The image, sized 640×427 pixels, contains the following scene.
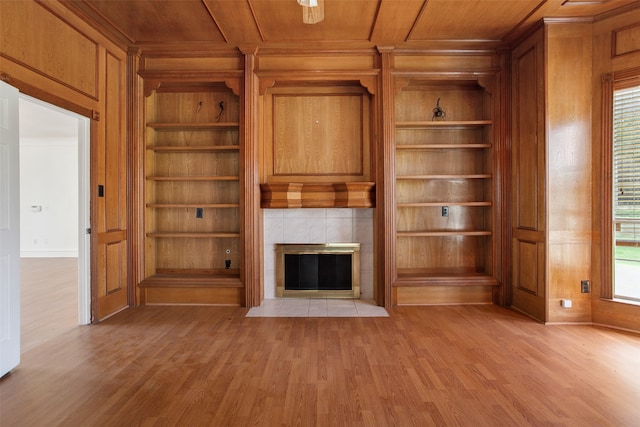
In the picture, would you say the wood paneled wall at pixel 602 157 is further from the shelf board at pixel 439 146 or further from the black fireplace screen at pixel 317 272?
the black fireplace screen at pixel 317 272

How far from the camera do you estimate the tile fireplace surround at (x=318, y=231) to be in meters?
4.48

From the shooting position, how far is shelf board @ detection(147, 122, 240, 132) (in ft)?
13.7

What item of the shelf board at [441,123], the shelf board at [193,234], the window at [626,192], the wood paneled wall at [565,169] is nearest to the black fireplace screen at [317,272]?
the shelf board at [193,234]

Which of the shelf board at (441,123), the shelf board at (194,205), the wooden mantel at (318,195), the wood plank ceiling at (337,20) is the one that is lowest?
the shelf board at (194,205)

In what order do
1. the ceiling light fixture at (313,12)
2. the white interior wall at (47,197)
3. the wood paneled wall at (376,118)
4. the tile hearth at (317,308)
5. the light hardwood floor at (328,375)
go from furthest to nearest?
the white interior wall at (47,197)
the tile hearth at (317,308)
the wood paneled wall at (376,118)
the ceiling light fixture at (313,12)
the light hardwood floor at (328,375)

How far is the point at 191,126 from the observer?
13.9 feet

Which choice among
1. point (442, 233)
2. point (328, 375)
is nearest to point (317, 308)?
point (328, 375)

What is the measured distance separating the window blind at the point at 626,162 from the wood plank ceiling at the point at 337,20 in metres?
0.88

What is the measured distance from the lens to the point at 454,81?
4207 millimetres

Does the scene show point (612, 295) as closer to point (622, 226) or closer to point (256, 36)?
point (622, 226)

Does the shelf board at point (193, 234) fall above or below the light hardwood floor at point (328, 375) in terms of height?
above

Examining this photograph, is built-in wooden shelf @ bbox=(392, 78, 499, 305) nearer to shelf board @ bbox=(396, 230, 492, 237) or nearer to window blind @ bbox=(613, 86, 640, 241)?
shelf board @ bbox=(396, 230, 492, 237)

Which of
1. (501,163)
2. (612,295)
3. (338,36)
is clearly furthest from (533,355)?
(338,36)

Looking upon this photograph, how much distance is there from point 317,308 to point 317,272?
574mm
